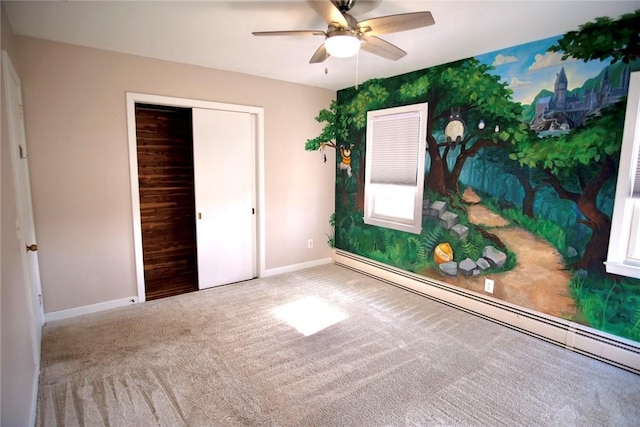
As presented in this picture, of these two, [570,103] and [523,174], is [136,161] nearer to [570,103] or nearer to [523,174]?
[523,174]

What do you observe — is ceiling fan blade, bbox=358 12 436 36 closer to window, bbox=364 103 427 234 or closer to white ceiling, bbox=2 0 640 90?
white ceiling, bbox=2 0 640 90

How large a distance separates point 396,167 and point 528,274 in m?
1.82

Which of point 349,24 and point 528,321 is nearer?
point 349,24

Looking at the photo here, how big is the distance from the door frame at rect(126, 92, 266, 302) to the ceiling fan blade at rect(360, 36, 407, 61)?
77.9 inches

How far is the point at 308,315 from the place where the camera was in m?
3.31

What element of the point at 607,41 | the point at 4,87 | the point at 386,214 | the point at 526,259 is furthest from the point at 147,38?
the point at 526,259

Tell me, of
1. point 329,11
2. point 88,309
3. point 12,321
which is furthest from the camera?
point 88,309

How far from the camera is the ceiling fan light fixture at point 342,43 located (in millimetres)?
2053

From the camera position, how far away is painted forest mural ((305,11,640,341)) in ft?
8.29

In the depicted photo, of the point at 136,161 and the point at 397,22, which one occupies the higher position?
the point at 397,22

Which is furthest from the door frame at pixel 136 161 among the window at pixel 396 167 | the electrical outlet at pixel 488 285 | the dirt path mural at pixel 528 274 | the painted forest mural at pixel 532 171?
the electrical outlet at pixel 488 285

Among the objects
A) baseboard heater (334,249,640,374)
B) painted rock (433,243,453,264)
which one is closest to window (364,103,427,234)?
painted rock (433,243,453,264)

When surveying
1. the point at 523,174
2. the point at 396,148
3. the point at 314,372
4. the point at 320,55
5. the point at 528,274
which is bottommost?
the point at 314,372

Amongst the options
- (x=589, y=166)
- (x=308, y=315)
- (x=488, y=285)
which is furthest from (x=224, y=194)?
(x=589, y=166)
